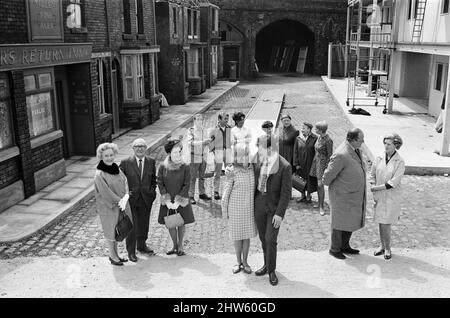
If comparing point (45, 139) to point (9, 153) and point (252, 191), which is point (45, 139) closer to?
point (9, 153)

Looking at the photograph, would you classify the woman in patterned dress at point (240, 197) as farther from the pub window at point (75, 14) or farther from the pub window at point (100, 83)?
the pub window at point (100, 83)

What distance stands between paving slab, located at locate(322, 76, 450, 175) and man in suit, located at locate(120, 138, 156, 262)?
693cm

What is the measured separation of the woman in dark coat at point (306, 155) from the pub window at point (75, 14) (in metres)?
6.56

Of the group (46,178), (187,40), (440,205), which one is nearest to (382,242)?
(440,205)

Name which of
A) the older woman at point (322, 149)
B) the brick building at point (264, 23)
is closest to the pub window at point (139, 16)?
the older woman at point (322, 149)

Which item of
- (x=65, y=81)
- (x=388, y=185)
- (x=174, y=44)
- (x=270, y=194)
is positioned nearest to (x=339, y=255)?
(x=388, y=185)

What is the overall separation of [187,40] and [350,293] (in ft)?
66.7

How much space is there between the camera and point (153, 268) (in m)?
6.12

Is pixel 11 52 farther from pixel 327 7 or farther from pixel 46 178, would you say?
pixel 327 7

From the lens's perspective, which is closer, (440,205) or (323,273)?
(323,273)

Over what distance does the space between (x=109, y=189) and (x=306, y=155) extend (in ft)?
12.5

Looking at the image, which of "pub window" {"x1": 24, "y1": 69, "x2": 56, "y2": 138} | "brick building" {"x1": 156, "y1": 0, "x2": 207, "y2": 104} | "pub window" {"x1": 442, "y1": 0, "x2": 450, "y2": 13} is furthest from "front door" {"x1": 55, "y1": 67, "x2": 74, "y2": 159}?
"pub window" {"x1": 442, "y1": 0, "x2": 450, "y2": 13}

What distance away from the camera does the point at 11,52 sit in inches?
328

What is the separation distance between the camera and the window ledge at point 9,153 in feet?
27.5
